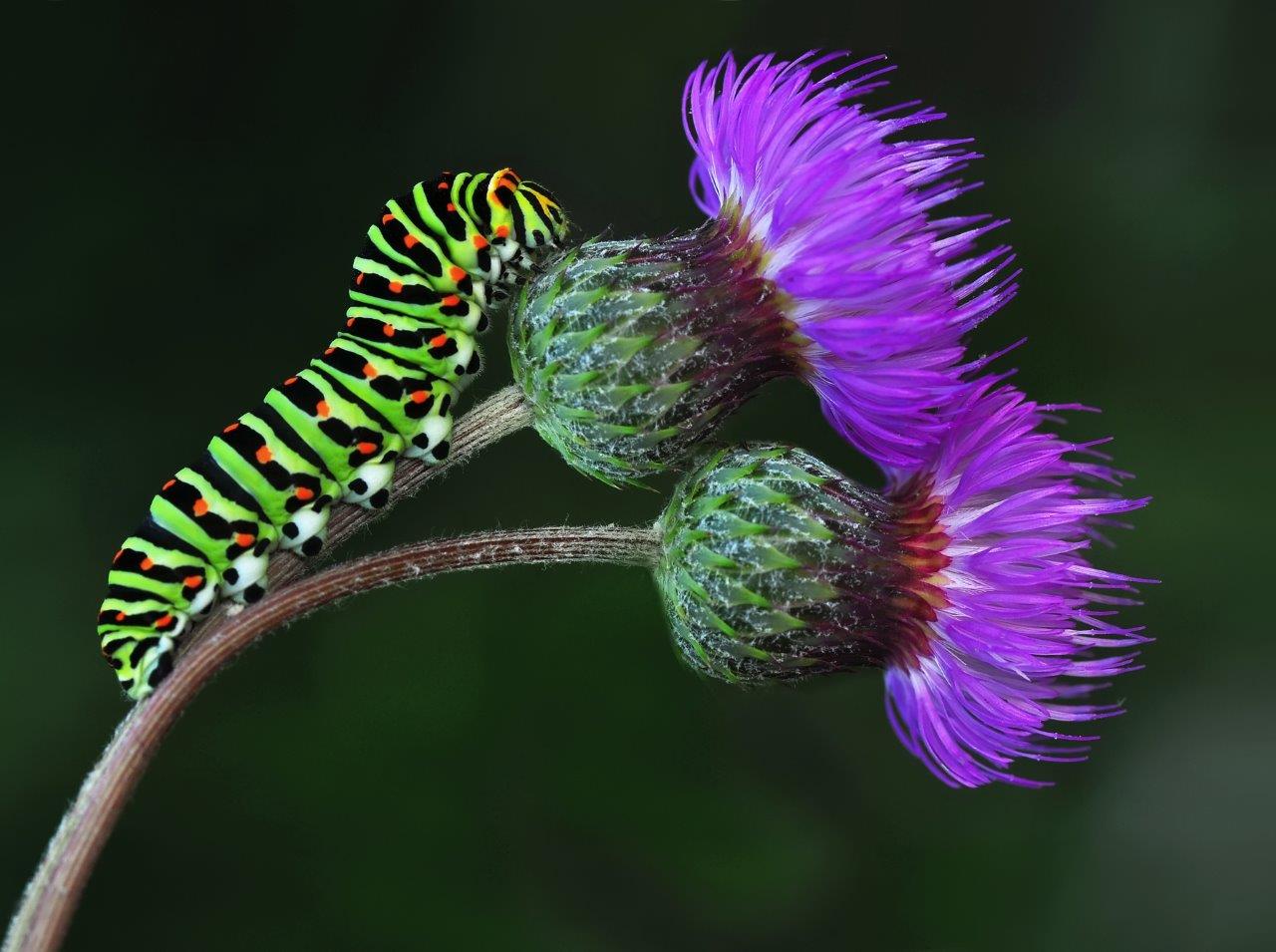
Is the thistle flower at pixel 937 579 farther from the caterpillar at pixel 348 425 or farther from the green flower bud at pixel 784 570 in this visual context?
the caterpillar at pixel 348 425

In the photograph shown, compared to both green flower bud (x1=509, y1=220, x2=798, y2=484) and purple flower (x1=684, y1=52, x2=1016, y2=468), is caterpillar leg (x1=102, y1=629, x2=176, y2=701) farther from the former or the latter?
purple flower (x1=684, y1=52, x2=1016, y2=468)

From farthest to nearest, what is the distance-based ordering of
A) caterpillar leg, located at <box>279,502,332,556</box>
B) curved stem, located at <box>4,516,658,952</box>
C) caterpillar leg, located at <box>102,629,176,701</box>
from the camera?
1. caterpillar leg, located at <box>279,502,332,556</box>
2. caterpillar leg, located at <box>102,629,176,701</box>
3. curved stem, located at <box>4,516,658,952</box>

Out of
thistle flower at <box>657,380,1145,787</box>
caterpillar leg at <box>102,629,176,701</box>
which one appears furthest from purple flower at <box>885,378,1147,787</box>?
caterpillar leg at <box>102,629,176,701</box>

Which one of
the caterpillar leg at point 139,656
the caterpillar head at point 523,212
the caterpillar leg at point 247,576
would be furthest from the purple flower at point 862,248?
the caterpillar leg at point 139,656

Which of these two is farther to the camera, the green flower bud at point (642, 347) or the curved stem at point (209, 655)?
the green flower bud at point (642, 347)

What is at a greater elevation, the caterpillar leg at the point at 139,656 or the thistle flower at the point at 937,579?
the caterpillar leg at the point at 139,656
